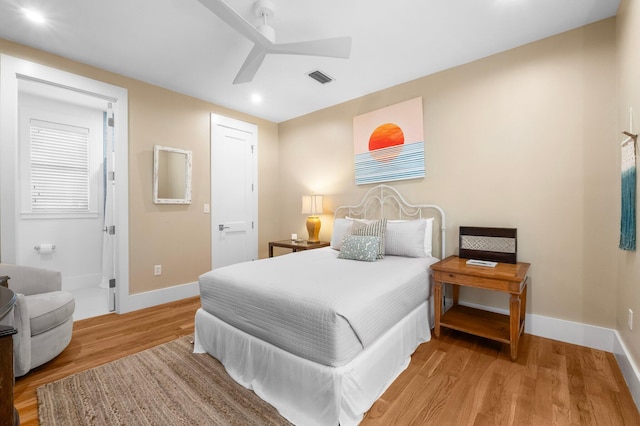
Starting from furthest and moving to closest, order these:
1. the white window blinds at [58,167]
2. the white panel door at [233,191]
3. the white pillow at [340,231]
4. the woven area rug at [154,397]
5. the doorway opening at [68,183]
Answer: the white panel door at [233,191] < the white window blinds at [58,167] < the white pillow at [340,231] < the doorway opening at [68,183] < the woven area rug at [154,397]

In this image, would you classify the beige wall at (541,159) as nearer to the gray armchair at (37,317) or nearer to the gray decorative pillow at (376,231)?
the gray decorative pillow at (376,231)

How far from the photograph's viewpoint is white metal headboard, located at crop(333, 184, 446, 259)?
10.0 ft

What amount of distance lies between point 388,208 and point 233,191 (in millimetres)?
2269

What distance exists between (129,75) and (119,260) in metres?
2.05

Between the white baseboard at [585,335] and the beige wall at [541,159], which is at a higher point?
the beige wall at [541,159]

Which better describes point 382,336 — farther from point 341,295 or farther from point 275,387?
point 275,387

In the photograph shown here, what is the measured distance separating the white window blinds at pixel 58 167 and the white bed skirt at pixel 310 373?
3315 millimetres

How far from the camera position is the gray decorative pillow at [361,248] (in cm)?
263

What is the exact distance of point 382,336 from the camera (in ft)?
5.87

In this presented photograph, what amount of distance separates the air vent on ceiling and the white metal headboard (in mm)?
1385

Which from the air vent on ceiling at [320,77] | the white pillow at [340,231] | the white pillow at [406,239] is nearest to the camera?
the white pillow at [406,239]

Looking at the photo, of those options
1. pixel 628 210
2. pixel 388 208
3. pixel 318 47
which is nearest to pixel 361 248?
pixel 388 208

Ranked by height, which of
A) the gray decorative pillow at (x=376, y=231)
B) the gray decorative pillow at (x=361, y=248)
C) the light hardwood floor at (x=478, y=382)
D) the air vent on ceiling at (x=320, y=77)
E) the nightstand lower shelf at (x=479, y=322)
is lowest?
the light hardwood floor at (x=478, y=382)

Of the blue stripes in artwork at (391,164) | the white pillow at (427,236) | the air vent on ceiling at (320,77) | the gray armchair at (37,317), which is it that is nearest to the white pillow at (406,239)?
the white pillow at (427,236)
